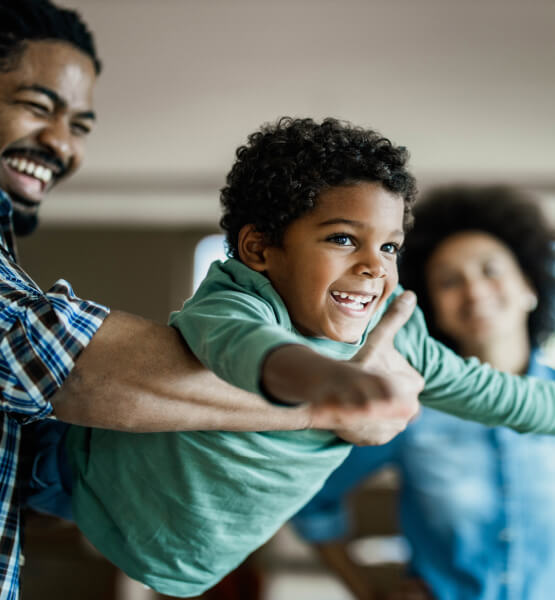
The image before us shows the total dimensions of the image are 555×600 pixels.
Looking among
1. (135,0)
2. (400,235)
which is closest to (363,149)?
(400,235)

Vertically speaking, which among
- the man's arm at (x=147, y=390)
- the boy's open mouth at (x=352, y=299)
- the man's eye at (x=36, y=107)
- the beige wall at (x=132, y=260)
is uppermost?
the beige wall at (x=132, y=260)

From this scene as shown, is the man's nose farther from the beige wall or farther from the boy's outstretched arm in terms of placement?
the beige wall

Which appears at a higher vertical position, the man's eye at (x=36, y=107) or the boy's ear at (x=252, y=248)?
the man's eye at (x=36, y=107)

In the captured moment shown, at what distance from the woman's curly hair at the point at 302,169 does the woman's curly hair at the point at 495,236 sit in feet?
2.12

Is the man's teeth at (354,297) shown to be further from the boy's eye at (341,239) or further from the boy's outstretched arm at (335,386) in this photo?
the boy's outstretched arm at (335,386)

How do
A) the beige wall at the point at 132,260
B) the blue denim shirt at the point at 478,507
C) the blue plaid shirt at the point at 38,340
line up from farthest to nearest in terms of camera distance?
the beige wall at the point at 132,260
the blue denim shirt at the point at 478,507
the blue plaid shirt at the point at 38,340

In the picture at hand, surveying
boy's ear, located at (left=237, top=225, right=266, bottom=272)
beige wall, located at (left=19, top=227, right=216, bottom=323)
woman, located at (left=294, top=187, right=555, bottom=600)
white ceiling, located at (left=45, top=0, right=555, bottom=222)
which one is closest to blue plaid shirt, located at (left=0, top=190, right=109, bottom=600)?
boy's ear, located at (left=237, top=225, right=266, bottom=272)

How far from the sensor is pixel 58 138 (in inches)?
29.7

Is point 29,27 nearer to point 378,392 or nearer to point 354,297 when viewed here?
point 354,297

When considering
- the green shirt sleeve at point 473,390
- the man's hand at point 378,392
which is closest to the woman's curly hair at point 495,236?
the green shirt sleeve at point 473,390

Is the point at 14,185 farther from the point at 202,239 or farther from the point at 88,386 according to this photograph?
the point at 202,239

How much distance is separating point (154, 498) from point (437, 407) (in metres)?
0.30

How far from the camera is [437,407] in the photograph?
0.68 m

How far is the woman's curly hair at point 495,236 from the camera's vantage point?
123 centimetres
